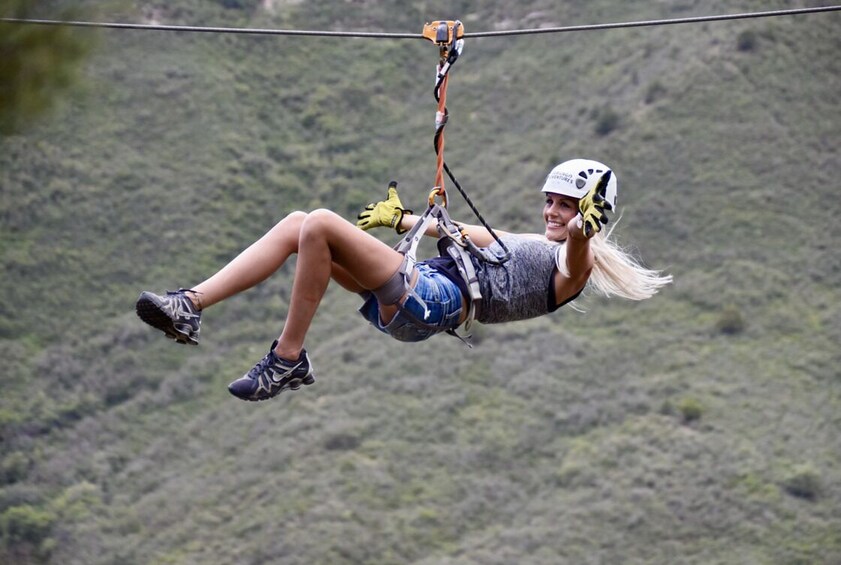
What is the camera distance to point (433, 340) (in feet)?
82.0

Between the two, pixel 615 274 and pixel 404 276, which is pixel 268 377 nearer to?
pixel 404 276

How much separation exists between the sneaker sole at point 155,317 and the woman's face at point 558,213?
1.80 m

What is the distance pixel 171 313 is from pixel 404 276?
1008mm

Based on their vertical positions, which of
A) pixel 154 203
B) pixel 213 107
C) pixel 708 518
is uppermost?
pixel 213 107

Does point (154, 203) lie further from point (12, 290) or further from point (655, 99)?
point (655, 99)

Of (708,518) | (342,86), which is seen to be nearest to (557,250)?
(708,518)

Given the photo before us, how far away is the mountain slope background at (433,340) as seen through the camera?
69.3 ft

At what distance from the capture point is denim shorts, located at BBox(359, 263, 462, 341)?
228 inches

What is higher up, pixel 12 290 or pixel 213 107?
pixel 213 107

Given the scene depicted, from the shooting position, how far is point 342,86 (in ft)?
104

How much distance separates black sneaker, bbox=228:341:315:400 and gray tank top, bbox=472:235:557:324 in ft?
2.99

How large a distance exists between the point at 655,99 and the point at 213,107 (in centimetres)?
980

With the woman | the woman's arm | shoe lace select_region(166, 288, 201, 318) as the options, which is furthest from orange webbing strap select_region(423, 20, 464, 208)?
shoe lace select_region(166, 288, 201, 318)

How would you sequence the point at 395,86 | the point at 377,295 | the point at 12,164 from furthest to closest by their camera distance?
the point at 395,86, the point at 12,164, the point at 377,295
